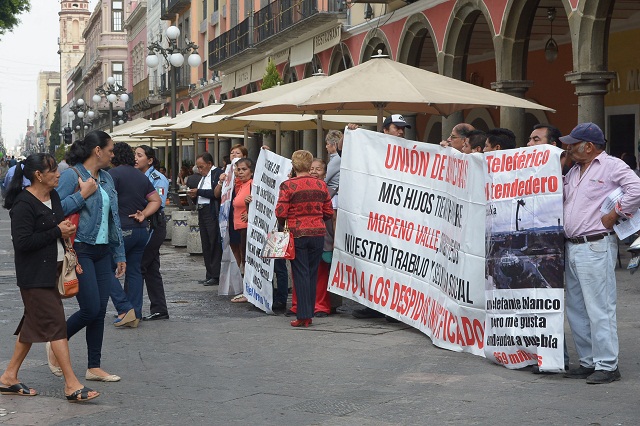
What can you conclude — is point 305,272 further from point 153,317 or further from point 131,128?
point 131,128

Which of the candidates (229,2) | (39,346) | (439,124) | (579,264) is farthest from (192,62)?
(579,264)

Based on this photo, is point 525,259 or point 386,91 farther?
point 386,91

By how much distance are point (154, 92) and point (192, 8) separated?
1090 centimetres

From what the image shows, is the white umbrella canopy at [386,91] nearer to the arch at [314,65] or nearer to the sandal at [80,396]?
the sandal at [80,396]

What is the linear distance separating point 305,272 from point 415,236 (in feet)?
3.83

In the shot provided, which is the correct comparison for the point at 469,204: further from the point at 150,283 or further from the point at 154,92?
the point at 154,92

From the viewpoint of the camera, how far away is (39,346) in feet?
31.4

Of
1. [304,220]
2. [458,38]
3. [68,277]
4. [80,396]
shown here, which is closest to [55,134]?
→ [458,38]

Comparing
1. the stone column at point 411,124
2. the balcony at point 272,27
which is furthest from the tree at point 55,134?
the stone column at point 411,124

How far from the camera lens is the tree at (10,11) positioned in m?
36.7

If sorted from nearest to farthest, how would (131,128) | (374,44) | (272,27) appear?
(374,44) < (131,128) < (272,27)

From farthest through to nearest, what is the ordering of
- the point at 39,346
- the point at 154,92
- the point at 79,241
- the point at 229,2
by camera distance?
1. the point at 154,92
2. the point at 229,2
3. the point at 39,346
4. the point at 79,241

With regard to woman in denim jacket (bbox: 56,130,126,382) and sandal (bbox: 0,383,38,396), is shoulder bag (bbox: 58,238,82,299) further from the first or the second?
sandal (bbox: 0,383,38,396)

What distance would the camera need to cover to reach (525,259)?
811 cm
